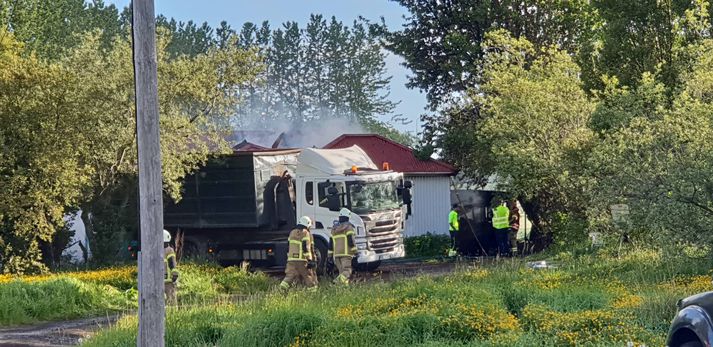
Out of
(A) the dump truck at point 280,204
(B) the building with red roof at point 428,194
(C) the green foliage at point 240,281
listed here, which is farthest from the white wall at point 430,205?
(C) the green foliage at point 240,281

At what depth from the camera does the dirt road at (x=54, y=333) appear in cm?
1360

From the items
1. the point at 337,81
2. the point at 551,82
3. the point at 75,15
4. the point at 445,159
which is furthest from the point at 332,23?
the point at 551,82

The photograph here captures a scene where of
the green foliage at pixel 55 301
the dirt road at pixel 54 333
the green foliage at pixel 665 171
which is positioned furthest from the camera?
the green foliage at pixel 55 301

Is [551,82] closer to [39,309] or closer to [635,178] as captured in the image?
[635,178]

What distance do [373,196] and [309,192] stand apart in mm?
1571

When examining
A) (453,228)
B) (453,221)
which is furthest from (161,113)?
(453,228)

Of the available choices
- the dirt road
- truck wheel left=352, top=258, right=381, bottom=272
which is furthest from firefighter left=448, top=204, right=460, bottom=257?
the dirt road

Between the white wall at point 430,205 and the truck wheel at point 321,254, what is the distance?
44.8 ft

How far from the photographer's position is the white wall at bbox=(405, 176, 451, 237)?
118ft

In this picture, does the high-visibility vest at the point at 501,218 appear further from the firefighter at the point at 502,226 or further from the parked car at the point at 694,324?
the parked car at the point at 694,324

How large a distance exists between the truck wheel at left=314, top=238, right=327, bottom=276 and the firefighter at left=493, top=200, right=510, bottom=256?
6.45m

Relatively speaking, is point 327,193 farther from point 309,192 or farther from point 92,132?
point 92,132

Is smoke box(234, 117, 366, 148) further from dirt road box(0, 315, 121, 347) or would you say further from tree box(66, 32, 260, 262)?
dirt road box(0, 315, 121, 347)

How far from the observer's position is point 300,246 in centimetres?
1767
